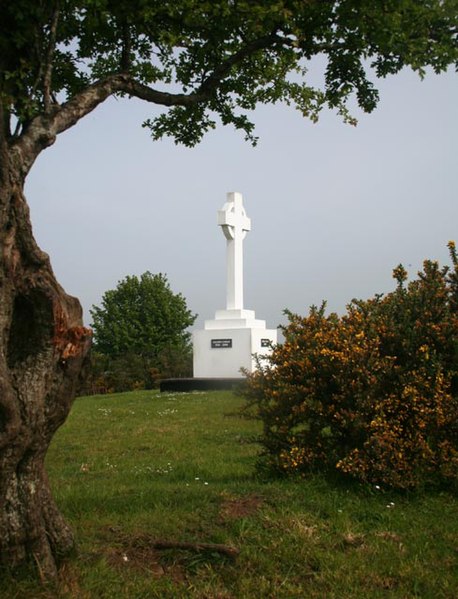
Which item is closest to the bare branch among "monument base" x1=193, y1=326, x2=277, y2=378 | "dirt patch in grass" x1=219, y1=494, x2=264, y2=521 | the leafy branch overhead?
the leafy branch overhead

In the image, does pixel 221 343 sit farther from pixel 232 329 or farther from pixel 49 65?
pixel 49 65

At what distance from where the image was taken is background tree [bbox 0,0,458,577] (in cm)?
385

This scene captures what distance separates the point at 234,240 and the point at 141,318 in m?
25.1

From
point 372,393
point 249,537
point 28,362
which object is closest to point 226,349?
point 372,393

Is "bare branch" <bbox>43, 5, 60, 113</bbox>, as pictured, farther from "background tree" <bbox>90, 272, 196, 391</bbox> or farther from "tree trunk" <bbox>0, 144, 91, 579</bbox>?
"background tree" <bbox>90, 272, 196, 391</bbox>

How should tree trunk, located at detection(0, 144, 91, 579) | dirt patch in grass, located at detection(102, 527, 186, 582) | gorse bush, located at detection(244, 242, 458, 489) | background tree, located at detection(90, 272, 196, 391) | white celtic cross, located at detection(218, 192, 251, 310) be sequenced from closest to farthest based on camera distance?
tree trunk, located at detection(0, 144, 91, 579), dirt patch in grass, located at detection(102, 527, 186, 582), gorse bush, located at detection(244, 242, 458, 489), white celtic cross, located at detection(218, 192, 251, 310), background tree, located at detection(90, 272, 196, 391)

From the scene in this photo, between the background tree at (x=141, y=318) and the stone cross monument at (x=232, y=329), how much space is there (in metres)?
21.0

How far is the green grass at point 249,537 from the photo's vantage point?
4.16 meters

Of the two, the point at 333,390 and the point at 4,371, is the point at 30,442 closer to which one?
the point at 4,371

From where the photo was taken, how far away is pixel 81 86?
5887 mm

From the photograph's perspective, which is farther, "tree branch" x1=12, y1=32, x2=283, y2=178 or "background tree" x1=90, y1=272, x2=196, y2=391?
"background tree" x1=90, y1=272, x2=196, y2=391

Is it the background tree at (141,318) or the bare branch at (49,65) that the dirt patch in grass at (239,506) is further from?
the background tree at (141,318)

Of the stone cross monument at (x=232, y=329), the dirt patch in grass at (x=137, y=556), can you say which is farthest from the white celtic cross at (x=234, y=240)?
the dirt patch in grass at (x=137, y=556)

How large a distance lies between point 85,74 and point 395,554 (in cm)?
446
